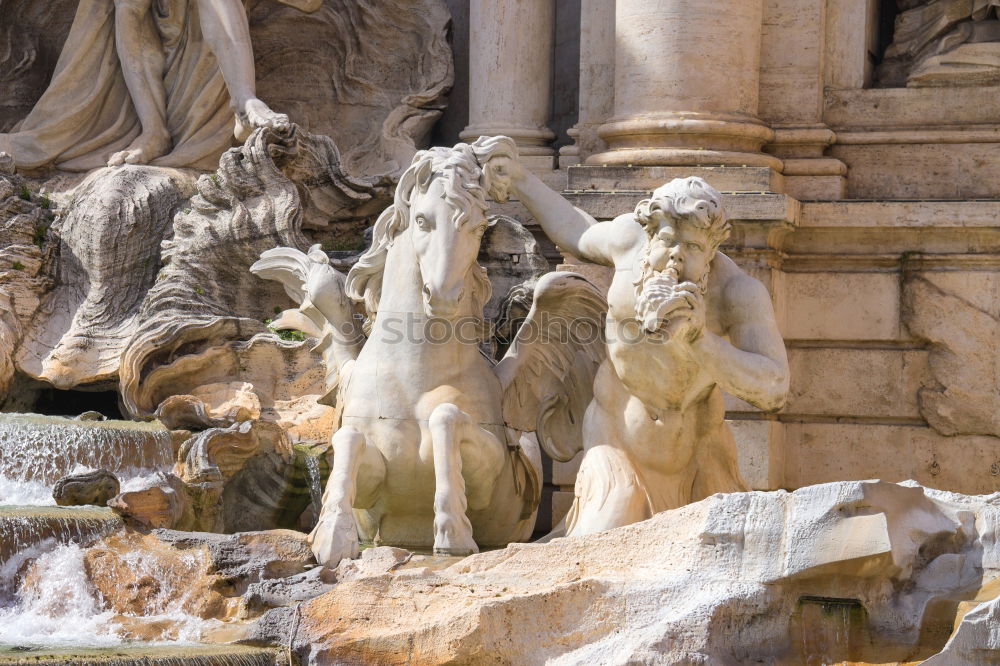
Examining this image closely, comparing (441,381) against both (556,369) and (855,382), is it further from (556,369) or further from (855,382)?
(855,382)

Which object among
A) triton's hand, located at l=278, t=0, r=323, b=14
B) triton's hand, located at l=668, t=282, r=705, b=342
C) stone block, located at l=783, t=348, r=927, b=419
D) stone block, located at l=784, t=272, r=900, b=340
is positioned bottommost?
stone block, located at l=783, t=348, r=927, b=419

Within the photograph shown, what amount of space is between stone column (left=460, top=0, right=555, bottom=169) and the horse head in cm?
349

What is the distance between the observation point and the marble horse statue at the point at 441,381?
7.43 meters

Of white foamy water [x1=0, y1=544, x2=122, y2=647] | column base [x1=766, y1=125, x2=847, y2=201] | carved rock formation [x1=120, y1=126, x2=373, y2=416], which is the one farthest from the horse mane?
column base [x1=766, y1=125, x2=847, y2=201]

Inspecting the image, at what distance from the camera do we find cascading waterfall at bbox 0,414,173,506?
8.93 m

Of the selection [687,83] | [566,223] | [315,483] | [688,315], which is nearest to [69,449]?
[315,483]

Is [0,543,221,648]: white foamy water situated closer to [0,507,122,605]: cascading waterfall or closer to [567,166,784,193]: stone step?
[0,507,122,605]: cascading waterfall

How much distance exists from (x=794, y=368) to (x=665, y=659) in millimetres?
4401

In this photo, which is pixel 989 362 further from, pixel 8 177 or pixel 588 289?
pixel 8 177

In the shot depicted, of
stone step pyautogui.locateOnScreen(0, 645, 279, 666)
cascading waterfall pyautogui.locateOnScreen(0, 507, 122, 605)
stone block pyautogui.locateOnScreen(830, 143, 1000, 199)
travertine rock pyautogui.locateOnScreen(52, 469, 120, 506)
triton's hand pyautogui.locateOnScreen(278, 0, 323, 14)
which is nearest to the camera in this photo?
stone step pyautogui.locateOnScreen(0, 645, 279, 666)

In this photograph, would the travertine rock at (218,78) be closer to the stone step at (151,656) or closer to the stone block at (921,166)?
the stone block at (921,166)

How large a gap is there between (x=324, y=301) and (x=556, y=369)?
1.05 meters

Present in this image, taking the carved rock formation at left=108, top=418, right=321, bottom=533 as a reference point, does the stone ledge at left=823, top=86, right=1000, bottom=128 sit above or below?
above

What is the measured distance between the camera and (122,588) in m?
7.49
